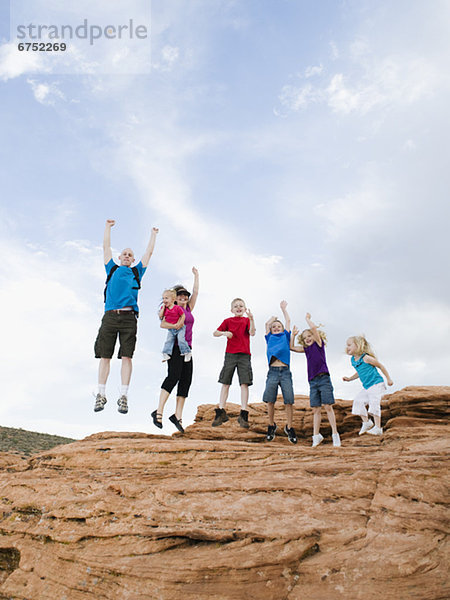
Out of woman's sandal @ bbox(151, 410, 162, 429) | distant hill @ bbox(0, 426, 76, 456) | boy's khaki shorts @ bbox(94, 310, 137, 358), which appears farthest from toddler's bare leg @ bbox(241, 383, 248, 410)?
distant hill @ bbox(0, 426, 76, 456)

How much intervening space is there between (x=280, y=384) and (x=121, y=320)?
489 cm

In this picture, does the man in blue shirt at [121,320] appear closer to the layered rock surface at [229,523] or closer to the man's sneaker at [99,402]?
the man's sneaker at [99,402]

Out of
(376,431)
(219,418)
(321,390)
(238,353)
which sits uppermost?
(238,353)

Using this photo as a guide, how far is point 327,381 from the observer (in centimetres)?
1229

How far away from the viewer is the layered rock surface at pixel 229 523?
264 inches

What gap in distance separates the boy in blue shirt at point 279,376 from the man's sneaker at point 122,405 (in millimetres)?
4004

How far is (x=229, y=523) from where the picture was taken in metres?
7.55

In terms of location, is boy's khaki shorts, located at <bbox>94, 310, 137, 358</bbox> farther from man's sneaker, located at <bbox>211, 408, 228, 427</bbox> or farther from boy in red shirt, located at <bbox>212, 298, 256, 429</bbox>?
man's sneaker, located at <bbox>211, 408, 228, 427</bbox>

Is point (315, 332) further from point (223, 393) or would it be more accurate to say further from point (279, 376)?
point (223, 393)

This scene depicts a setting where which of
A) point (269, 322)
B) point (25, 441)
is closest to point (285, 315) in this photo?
point (269, 322)

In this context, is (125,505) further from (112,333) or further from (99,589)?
(112,333)

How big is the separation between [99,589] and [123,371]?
5.18 meters

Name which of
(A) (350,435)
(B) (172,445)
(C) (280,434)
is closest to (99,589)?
(B) (172,445)

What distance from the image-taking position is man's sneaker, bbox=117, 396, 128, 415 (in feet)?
36.0
